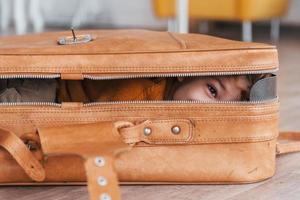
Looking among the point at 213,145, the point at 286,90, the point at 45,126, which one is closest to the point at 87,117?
the point at 45,126

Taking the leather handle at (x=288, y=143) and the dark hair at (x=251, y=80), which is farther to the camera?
the leather handle at (x=288, y=143)

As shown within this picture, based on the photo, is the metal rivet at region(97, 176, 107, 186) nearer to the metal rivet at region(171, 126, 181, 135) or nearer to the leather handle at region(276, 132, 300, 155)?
the metal rivet at region(171, 126, 181, 135)

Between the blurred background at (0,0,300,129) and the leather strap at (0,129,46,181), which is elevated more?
the blurred background at (0,0,300,129)

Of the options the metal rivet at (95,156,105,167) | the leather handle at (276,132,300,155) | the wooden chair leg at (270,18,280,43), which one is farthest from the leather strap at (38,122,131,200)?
the wooden chair leg at (270,18,280,43)

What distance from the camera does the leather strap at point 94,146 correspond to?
35.8 inches

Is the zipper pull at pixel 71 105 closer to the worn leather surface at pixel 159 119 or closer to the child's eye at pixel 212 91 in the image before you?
the worn leather surface at pixel 159 119

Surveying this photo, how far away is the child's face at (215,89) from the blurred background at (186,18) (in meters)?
1.10

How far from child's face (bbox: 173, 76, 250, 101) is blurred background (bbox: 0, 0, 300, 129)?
3.60 feet

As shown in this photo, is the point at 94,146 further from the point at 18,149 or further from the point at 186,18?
the point at 186,18

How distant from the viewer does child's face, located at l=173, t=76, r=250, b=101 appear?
1.11 metres

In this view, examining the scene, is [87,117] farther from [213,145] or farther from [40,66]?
[213,145]

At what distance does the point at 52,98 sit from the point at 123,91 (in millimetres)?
140

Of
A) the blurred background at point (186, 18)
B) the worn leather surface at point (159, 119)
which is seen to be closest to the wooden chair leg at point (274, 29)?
the blurred background at point (186, 18)

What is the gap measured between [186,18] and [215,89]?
69.0 inches
